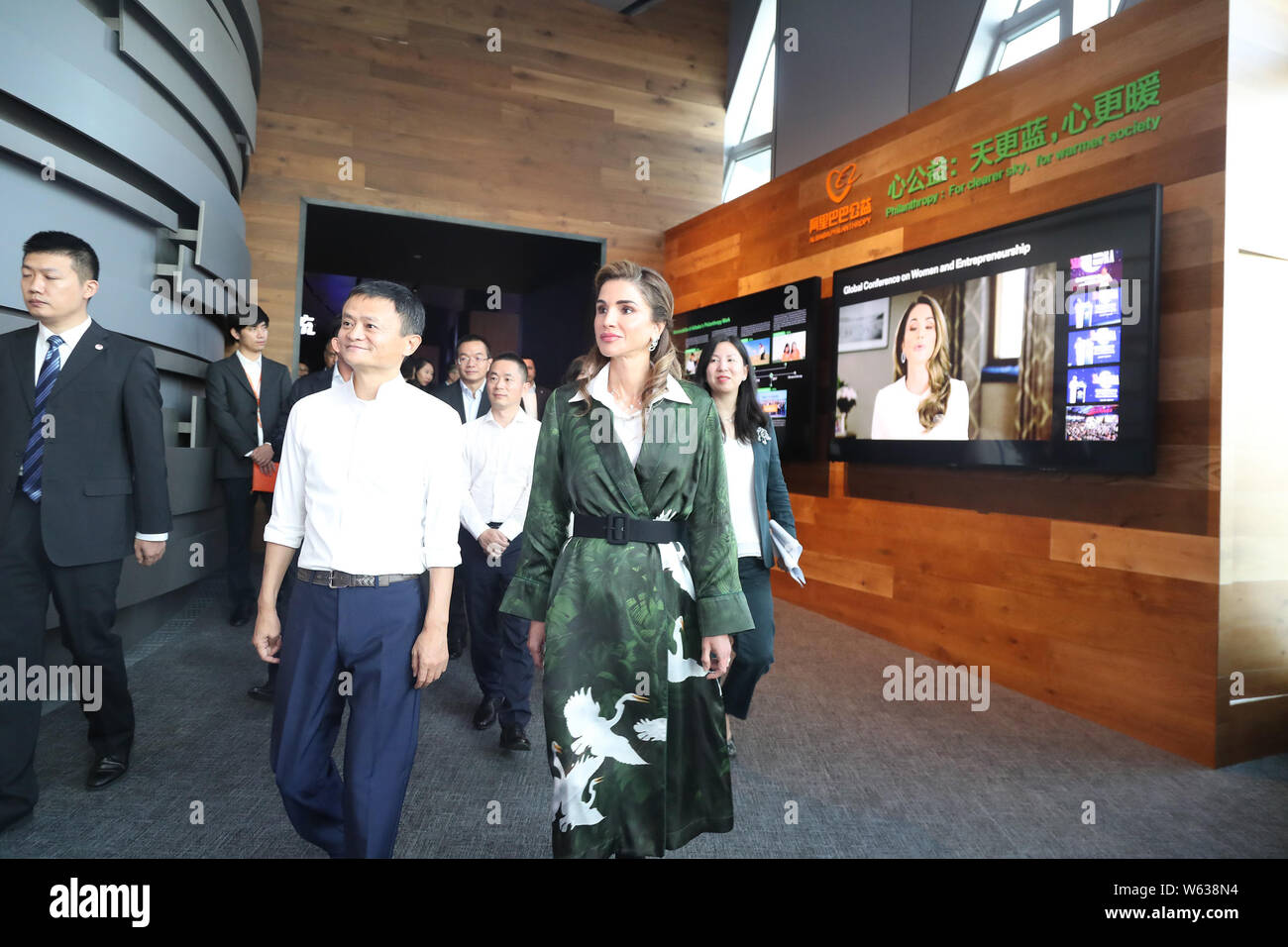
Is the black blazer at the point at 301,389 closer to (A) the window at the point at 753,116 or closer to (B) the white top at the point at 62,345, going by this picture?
(B) the white top at the point at 62,345

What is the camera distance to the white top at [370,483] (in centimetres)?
173

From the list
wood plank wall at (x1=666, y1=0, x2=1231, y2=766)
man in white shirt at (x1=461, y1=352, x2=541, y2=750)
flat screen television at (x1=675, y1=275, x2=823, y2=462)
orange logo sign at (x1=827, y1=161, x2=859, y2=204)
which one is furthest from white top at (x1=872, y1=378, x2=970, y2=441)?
man in white shirt at (x1=461, y1=352, x2=541, y2=750)

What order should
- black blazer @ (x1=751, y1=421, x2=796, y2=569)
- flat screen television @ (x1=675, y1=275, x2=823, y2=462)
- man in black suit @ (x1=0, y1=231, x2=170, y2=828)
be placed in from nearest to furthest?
man in black suit @ (x1=0, y1=231, x2=170, y2=828), black blazer @ (x1=751, y1=421, x2=796, y2=569), flat screen television @ (x1=675, y1=275, x2=823, y2=462)

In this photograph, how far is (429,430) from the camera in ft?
5.95

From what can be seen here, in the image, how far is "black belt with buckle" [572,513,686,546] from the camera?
1679 millimetres

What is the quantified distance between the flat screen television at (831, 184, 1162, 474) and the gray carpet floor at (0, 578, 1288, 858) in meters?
1.29

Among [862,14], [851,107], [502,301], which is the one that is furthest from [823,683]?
[502,301]

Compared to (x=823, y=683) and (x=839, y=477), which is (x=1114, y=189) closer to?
(x=839, y=477)

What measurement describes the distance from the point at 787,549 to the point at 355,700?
1.65 metres

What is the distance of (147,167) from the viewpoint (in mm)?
3414

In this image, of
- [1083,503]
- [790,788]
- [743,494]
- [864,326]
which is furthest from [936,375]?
[790,788]

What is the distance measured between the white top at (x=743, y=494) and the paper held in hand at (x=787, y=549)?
0.08 meters

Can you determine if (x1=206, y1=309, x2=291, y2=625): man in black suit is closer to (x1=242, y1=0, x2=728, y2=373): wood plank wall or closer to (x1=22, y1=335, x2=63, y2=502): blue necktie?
(x1=22, y1=335, x2=63, y2=502): blue necktie

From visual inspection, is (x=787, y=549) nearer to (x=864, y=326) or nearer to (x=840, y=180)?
(x=864, y=326)
